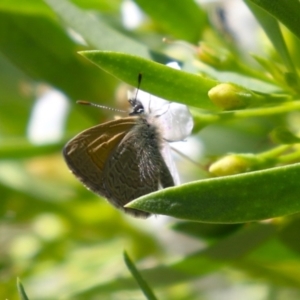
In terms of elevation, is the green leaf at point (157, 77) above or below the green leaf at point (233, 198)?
above

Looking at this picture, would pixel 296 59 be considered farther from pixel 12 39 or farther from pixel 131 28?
pixel 12 39

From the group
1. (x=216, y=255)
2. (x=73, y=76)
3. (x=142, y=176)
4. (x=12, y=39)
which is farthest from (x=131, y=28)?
(x=216, y=255)

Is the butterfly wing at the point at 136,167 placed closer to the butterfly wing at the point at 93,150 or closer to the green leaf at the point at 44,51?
the butterfly wing at the point at 93,150

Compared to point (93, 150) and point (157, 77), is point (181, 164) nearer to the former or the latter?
point (93, 150)

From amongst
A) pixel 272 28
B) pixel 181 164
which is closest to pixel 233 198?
pixel 272 28

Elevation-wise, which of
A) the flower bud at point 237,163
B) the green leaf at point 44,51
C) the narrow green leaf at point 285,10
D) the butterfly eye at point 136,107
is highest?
the green leaf at point 44,51

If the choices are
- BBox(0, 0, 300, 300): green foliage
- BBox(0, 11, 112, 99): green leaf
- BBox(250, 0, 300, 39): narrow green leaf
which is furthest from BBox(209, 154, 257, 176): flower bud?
BBox(0, 11, 112, 99): green leaf

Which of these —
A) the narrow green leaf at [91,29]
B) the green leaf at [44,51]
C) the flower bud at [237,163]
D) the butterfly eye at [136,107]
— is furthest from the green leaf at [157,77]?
the green leaf at [44,51]
